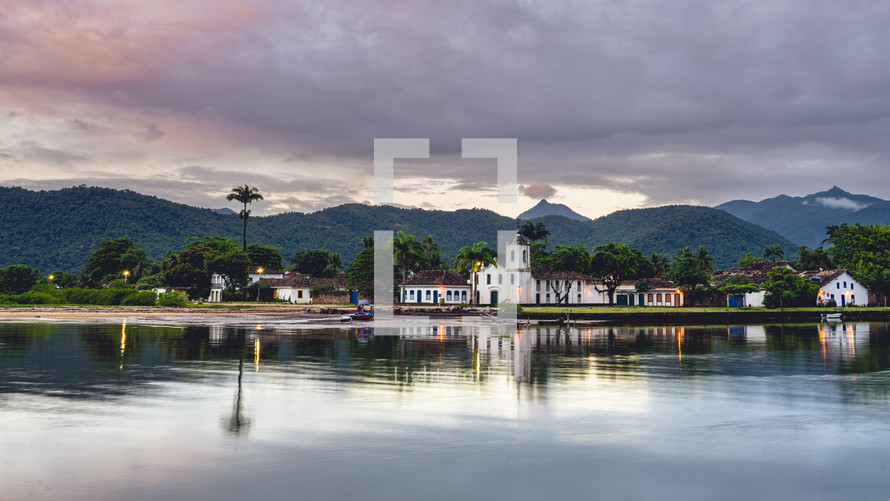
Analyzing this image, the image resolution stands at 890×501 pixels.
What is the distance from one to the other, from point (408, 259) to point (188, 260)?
36.1 meters

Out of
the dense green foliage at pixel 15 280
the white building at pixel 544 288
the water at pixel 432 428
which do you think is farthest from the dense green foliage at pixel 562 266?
the water at pixel 432 428

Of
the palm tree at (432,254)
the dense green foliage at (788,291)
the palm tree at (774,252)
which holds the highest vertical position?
the palm tree at (774,252)

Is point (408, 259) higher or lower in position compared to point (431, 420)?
higher

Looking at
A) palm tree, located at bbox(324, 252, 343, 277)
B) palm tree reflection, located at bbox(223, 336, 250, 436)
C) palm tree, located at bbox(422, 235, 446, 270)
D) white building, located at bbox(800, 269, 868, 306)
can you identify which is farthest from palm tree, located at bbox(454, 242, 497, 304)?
palm tree reflection, located at bbox(223, 336, 250, 436)

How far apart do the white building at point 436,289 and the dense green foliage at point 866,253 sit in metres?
62.0

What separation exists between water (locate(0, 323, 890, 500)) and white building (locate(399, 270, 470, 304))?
82488 mm

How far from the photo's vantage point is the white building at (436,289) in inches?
4390

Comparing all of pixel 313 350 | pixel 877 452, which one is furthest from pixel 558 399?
pixel 313 350

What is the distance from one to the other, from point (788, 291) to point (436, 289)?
52919 millimetres

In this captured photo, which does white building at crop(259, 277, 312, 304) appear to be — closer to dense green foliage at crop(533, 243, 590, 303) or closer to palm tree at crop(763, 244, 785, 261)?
dense green foliage at crop(533, 243, 590, 303)

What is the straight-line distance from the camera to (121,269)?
141125 mm

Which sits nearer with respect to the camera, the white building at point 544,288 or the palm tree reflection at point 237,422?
the palm tree reflection at point 237,422

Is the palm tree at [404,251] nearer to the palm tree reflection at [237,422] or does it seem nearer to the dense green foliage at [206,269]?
the dense green foliage at [206,269]

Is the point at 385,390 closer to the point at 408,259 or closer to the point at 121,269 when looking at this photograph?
the point at 408,259
